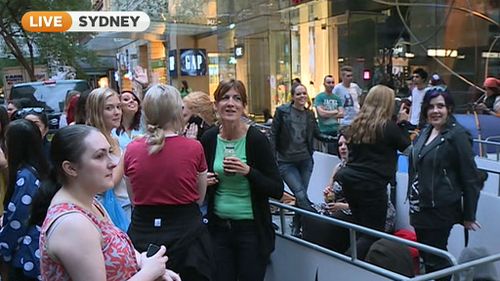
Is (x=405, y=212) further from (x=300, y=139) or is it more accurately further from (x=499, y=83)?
(x=499, y=83)

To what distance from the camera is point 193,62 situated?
21.4 m

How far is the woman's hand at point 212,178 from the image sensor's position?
3805 mm

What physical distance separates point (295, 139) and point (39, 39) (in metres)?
25.3

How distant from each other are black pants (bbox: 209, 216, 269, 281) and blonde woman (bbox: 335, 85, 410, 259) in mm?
1172

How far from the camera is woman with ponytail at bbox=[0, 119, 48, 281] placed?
358 cm

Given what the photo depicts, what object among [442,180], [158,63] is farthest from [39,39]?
[442,180]

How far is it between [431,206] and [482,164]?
3.51 m

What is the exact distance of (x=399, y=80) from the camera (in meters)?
17.5

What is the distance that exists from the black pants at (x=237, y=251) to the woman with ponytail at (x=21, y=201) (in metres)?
1.13

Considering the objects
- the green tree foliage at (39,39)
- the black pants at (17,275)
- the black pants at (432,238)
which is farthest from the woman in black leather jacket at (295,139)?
the green tree foliage at (39,39)

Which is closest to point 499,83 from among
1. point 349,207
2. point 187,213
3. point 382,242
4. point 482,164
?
point 482,164

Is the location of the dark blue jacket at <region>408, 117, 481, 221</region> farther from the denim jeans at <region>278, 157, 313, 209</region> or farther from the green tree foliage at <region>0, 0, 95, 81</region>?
the green tree foliage at <region>0, 0, 95, 81</region>

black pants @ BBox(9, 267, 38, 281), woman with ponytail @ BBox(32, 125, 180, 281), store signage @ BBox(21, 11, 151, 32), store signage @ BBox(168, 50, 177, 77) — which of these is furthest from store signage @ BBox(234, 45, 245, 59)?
woman with ponytail @ BBox(32, 125, 180, 281)

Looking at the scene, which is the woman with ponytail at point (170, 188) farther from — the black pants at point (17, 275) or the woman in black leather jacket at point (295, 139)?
the woman in black leather jacket at point (295, 139)
